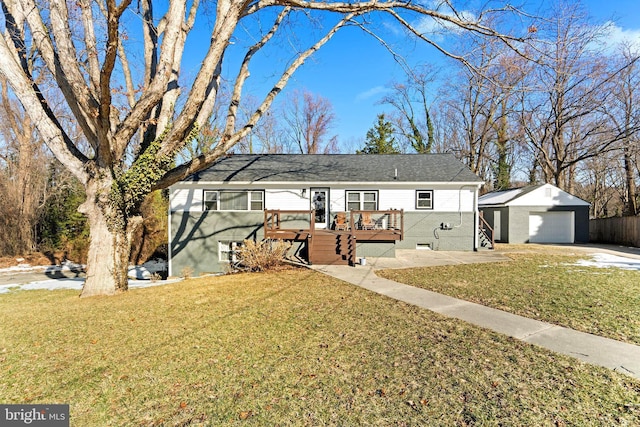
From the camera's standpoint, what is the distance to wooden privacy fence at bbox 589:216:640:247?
16375mm

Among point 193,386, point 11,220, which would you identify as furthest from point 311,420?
point 11,220

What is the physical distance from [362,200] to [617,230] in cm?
1659

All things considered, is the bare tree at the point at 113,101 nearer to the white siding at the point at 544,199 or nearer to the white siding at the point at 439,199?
the white siding at the point at 439,199

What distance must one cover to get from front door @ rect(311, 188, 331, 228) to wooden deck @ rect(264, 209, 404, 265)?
529 millimetres

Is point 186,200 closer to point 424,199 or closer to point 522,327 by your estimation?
point 424,199

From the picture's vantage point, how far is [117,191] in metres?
6.82

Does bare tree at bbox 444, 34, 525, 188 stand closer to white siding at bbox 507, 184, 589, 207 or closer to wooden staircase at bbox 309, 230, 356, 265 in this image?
white siding at bbox 507, 184, 589, 207

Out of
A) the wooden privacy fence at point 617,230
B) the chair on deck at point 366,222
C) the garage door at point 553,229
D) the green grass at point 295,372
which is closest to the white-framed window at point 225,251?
the chair on deck at point 366,222

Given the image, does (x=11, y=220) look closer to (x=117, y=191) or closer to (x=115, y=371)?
(x=117, y=191)

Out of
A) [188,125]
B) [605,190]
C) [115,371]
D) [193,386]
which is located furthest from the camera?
[605,190]

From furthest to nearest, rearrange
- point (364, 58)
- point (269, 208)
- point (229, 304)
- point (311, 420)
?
point (269, 208), point (364, 58), point (229, 304), point (311, 420)

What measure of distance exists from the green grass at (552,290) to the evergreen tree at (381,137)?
18.0m

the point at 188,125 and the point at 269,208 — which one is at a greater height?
the point at 188,125

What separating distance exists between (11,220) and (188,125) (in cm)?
1581
